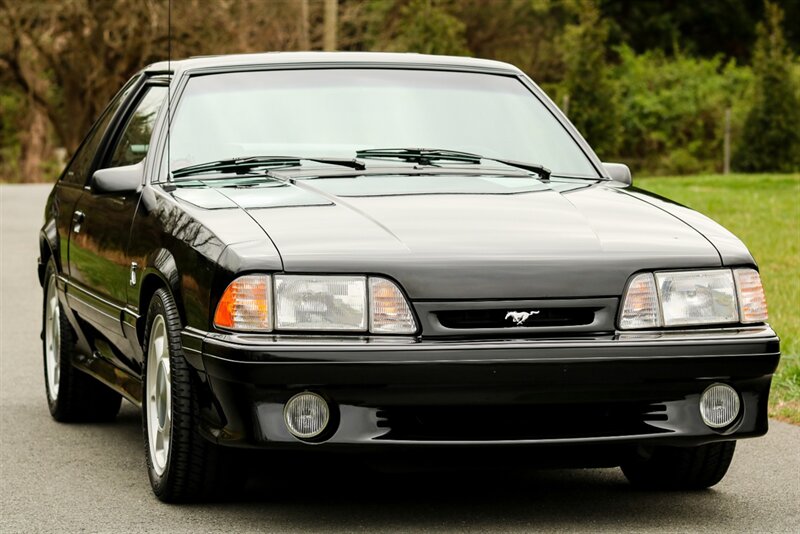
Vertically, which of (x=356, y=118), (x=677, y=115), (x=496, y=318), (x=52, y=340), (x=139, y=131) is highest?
(x=356, y=118)

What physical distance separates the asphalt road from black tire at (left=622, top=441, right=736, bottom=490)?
6 centimetres

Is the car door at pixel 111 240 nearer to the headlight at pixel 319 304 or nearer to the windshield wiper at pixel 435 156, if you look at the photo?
the windshield wiper at pixel 435 156

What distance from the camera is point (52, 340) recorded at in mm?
7711

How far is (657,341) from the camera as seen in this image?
4734 millimetres

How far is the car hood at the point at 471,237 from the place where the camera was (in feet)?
15.4

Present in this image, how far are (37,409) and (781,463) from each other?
3.57 meters

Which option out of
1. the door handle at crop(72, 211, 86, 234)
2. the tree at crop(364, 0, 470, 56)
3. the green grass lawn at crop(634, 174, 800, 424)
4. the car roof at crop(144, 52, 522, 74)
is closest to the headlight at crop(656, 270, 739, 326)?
the car roof at crop(144, 52, 522, 74)

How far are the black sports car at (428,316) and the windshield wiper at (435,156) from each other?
0.05ft

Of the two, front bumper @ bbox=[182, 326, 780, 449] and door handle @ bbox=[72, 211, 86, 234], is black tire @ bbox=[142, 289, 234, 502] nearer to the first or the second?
front bumper @ bbox=[182, 326, 780, 449]

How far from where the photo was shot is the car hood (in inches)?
185

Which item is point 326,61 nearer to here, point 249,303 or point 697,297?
point 249,303

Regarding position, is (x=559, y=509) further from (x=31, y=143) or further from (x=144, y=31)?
(x=31, y=143)

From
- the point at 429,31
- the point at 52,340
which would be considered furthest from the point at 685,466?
the point at 429,31

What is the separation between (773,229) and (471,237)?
13931mm
